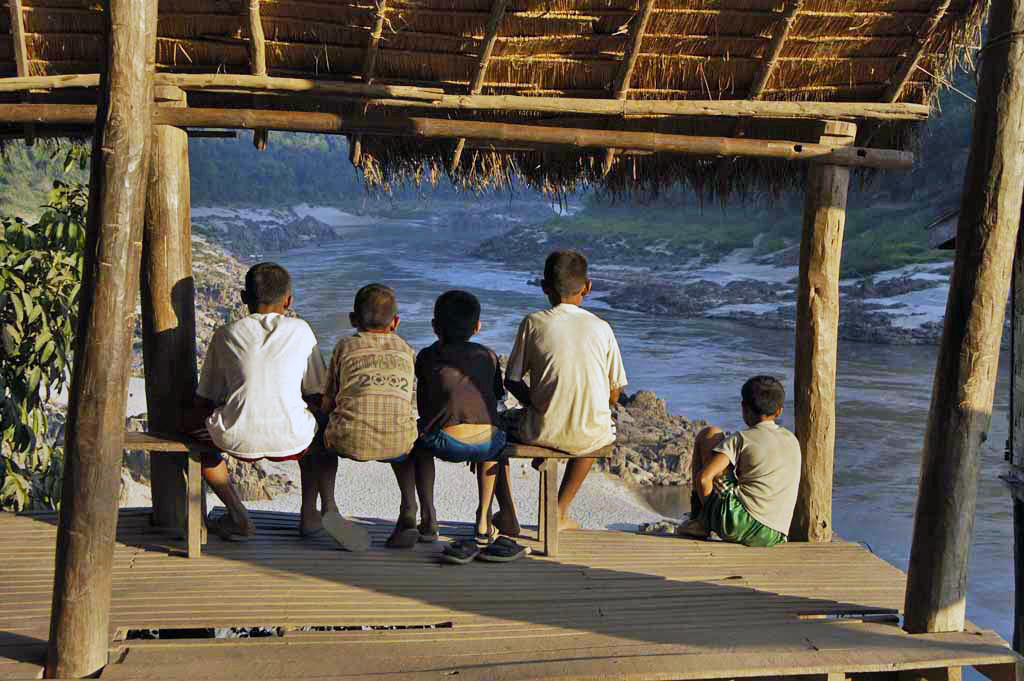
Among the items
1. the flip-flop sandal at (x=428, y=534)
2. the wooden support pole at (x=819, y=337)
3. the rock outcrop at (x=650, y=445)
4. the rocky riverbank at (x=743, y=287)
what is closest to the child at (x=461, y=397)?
the flip-flop sandal at (x=428, y=534)

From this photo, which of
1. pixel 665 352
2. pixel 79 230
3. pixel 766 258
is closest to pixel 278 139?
pixel 766 258

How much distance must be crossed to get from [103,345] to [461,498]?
26.8 ft

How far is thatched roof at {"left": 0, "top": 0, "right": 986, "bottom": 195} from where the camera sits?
406cm

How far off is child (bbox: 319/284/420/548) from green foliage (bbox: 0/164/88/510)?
2061 millimetres

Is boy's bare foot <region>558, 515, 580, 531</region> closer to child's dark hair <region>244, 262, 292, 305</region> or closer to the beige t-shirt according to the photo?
the beige t-shirt

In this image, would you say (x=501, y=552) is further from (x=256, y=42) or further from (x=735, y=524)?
(x=256, y=42)

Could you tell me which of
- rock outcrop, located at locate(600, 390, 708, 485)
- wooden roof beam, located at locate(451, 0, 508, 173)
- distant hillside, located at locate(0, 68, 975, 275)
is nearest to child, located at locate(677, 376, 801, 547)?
wooden roof beam, located at locate(451, 0, 508, 173)

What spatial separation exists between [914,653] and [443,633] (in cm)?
145

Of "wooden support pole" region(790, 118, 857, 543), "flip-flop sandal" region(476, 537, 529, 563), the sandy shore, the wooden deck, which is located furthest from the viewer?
the sandy shore

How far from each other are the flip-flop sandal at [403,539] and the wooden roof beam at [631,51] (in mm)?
1841

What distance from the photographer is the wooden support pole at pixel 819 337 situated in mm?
4566

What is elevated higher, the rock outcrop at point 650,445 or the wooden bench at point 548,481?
the wooden bench at point 548,481

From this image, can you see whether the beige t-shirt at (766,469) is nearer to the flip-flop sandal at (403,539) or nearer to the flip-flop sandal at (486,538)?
the flip-flop sandal at (486,538)

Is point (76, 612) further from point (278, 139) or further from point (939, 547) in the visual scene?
point (278, 139)
